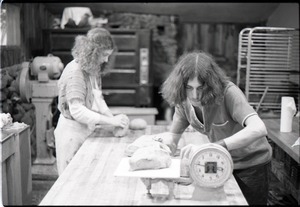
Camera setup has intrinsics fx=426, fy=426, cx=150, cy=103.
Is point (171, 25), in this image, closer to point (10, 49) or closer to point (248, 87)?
point (248, 87)

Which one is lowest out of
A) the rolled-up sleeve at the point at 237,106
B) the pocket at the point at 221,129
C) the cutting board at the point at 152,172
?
A: the cutting board at the point at 152,172

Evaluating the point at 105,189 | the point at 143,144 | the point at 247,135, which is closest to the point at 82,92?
the point at 143,144

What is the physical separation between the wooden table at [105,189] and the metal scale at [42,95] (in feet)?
0.98

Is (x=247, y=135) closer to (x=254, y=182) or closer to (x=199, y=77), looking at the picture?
(x=199, y=77)

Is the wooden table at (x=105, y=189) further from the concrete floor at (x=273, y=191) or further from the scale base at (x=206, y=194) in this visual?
the concrete floor at (x=273, y=191)

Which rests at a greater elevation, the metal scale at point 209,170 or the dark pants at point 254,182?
the metal scale at point 209,170

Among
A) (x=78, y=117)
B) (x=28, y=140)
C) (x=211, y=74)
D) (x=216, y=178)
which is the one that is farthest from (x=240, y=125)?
(x=28, y=140)

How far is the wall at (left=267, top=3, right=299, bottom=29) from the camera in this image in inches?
83.7

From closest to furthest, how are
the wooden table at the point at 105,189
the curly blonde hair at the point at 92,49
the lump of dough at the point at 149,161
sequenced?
the wooden table at the point at 105,189, the lump of dough at the point at 149,161, the curly blonde hair at the point at 92,49

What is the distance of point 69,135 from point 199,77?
86 cm

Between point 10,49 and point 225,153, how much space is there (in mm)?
1096

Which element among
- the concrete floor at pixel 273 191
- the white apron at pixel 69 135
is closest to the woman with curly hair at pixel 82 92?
the white apron at pixel 69 135

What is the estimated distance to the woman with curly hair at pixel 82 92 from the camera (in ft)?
6.48

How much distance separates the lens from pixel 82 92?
1981mm
